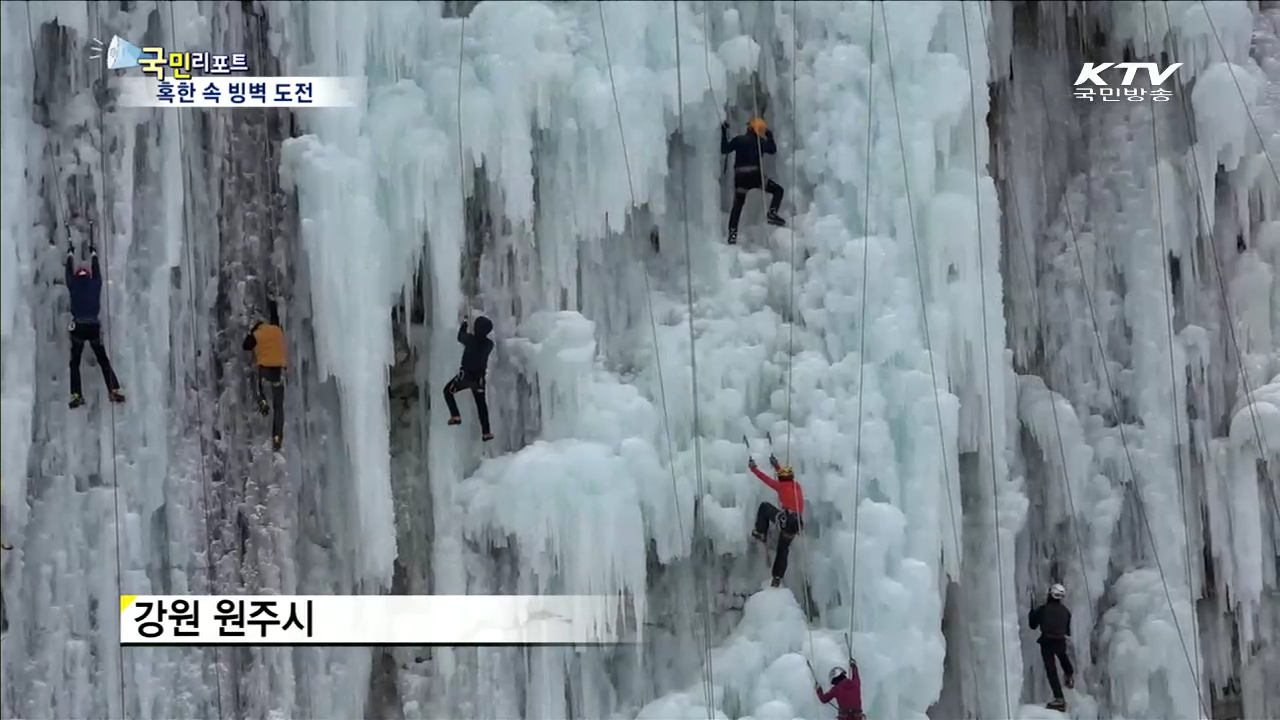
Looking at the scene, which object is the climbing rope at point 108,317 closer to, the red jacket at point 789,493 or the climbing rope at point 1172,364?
the red jacket at point 789,493

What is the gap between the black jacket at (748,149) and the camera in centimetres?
537

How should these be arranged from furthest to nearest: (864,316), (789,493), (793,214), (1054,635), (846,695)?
(793,214), (864,316), (1054,635), (789,493), (846,695)

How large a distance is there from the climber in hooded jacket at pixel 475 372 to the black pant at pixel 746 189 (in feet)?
3.74

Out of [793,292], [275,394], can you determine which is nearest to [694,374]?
[793,292]

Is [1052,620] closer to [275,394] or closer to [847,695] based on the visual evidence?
[847,695]

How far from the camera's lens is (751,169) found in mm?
5355

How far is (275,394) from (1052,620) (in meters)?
3.35

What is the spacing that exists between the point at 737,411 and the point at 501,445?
998 mm

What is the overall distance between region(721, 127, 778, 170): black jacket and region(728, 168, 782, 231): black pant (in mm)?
31

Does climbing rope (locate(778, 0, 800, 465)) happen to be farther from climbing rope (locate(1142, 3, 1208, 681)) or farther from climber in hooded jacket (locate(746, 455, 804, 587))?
climbing rope (locate(1142, 3, 1208, 681))

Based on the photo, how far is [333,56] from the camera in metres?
5.35

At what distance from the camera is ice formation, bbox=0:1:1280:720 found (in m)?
5.16

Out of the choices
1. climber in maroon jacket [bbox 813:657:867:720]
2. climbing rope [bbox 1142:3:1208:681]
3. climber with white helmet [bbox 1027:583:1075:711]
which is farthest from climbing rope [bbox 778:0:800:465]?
climbing rope [bbox 1142:3:1208:681]
